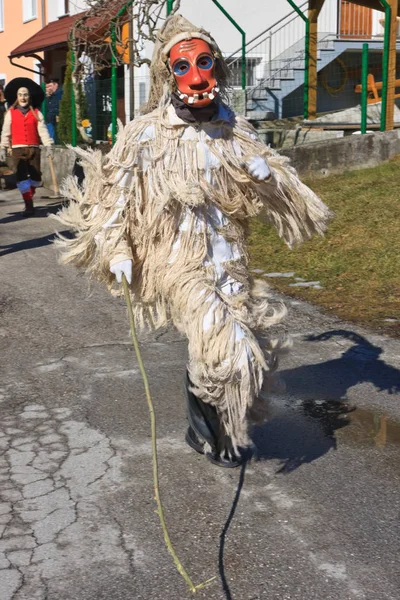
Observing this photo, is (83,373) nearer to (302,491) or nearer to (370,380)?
(370,380)

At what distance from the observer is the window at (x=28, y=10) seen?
3005 centimetres

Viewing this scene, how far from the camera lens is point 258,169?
13.7ft

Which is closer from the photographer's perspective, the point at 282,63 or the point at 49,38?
the point at 282,63

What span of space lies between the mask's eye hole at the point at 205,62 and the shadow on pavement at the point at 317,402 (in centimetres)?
172

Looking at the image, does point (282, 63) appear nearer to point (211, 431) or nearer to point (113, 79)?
point (113, 79)

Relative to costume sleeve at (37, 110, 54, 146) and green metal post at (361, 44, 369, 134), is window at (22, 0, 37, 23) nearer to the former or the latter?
costume sleeve at (37, 110, 54, 146)

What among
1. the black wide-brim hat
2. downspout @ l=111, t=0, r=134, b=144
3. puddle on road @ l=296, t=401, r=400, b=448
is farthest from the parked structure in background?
puddle on road @ l=296, t=401, r=400, b=448

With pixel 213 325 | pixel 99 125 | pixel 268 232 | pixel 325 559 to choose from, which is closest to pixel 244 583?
pixel 325 559

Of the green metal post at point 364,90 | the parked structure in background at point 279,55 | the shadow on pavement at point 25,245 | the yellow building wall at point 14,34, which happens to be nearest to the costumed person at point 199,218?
the shadow on pavement at point 25,245

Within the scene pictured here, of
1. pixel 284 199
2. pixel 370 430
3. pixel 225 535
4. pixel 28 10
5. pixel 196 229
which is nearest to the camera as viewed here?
pixel 225 535

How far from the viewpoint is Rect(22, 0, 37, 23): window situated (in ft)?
98.6

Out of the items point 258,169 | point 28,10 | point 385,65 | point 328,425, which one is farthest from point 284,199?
point 28,10

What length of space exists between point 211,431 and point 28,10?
93.9 ft

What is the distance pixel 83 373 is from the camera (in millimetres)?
5961
